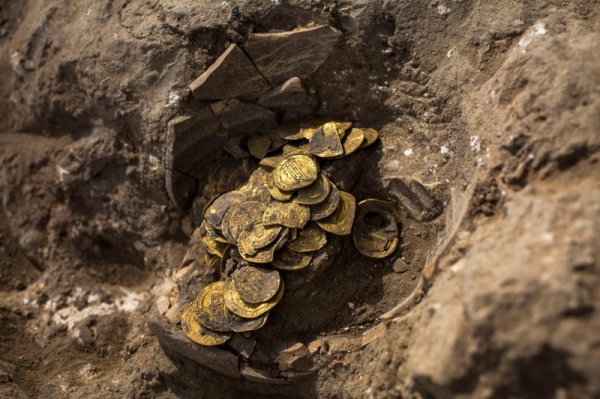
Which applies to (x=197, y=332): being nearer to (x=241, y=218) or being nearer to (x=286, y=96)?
(x=241, y=218)

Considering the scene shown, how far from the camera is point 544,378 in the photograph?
2355mm

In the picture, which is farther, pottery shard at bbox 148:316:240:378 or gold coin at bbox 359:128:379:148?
gold coin at bbox 359:128:379:148

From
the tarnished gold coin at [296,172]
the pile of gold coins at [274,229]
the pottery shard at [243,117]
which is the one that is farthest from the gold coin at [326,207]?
the pottery shard at [243,117]

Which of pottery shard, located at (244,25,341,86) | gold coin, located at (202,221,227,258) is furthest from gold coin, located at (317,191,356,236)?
pottery shard, located at (244,25,341,86)

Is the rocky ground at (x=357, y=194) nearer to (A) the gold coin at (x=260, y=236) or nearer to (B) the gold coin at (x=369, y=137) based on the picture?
(B) the gold coin at (x=369, y=137)

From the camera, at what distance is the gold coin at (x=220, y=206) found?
153 inches

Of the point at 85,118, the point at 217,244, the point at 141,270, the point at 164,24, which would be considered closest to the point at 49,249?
the point at 141,270

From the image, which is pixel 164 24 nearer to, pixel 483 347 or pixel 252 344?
pixel 252 344

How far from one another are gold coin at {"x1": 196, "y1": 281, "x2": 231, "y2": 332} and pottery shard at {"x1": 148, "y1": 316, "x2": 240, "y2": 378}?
0.57ft

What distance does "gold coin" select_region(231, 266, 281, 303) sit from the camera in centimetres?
351

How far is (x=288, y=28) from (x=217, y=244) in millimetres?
1799

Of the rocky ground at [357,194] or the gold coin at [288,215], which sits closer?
the rocky ground at [357,194]

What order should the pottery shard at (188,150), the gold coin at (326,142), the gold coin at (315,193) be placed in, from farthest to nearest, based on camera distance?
the pottery shard at (188,150) → the gold coin at (326,142) → the gold coin at (315,193)

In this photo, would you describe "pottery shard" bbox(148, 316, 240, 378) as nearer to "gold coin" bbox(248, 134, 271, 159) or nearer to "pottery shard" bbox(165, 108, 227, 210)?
"pottery shard" bbox(165, 108, 227, 210)
